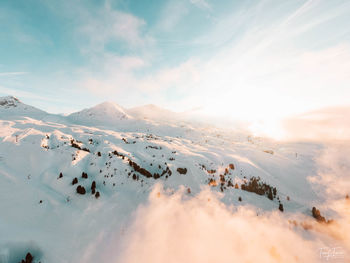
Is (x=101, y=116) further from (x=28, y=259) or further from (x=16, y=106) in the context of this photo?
(x=28, y=259)

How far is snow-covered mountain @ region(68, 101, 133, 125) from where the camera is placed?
149 feet

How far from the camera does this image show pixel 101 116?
162ft

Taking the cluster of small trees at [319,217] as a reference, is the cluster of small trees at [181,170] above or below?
above

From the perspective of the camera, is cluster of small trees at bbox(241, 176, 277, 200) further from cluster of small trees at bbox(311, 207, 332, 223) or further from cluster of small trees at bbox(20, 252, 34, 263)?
cluster of small trees at bbox(20, 252, 34, 263)

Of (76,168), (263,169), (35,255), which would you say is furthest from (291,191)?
(76,168)

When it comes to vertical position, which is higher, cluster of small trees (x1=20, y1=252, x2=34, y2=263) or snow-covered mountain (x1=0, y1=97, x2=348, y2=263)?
snow-covered mountain (x1=0, y1=97, x2=348, y2=263)

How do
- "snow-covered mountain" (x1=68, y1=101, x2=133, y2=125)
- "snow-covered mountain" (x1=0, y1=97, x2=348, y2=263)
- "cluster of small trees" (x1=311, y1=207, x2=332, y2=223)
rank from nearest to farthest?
1. "snow-covered mountain" (x1=0, y1=97, x2=348, y2=263)
2. "cluster of small trees" (x1=311, y1=207, x2=332, y2=223)
3. "snow-covered mountain" (x1=68, y1=101, x2=133, y2=125)

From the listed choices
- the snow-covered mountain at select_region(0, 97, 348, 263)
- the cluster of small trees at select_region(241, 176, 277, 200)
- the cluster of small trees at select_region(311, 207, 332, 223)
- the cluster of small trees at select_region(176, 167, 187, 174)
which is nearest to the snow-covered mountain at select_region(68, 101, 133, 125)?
the snow-covered mountain at select_region(0, 97, 348, 263)

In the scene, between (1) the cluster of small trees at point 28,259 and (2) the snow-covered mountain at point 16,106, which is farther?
(2) the snow-covered mountain at point 16,106

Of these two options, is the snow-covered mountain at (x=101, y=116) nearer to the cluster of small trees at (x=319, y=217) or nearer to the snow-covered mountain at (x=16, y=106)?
the snow-covered mountain at (x=16, y=106)

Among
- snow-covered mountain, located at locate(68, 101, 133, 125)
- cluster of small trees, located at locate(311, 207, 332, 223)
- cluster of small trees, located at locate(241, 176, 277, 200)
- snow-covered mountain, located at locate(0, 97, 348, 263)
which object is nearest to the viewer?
snow-covered mountain, located at locate(0, 97, 348, 263)

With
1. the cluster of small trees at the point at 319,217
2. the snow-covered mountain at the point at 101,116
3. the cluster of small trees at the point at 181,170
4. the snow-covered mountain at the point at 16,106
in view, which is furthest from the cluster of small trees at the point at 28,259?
the snow-covered mountain at the point at 16,106

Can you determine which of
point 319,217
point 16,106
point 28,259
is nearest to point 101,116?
point 16,106

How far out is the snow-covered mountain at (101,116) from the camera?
45547mm
